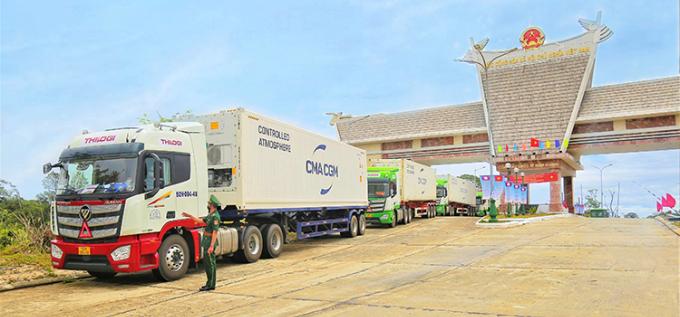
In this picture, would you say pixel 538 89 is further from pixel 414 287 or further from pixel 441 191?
pixel 414 287

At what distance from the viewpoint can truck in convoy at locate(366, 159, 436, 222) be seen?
981 inches

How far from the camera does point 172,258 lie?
10.5 m

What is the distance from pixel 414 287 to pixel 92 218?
6.25 m

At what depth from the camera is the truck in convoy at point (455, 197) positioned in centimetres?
4109

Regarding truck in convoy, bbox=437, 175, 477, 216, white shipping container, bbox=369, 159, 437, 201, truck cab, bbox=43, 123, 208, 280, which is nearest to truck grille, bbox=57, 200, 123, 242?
truck cab, bbox=43, 123, 208, 280

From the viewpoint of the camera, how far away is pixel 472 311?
6941mm

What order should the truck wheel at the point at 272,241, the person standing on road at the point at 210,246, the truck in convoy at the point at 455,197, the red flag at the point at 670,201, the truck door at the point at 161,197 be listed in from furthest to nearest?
the red flag at the point at 670,201 → the truck in convoy at the point at 455,197 → the truck wheel at the point at 272,241 → the truck door at the point at 161,197 → the person standing on road at the point at 210,246

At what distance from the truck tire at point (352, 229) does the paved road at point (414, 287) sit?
5074mm

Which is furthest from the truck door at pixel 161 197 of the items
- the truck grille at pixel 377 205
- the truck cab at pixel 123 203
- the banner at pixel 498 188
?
the banner at pixel 498 188

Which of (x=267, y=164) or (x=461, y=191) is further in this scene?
(x=461, y=191)

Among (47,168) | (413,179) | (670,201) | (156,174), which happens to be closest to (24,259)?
(47,168)

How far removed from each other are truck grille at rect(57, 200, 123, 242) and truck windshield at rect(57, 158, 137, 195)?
0.85 feet

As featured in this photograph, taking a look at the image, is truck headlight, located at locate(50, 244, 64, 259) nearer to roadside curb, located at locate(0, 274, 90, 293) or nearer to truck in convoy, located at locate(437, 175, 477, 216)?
roadside curb, located at locate(0, 274, 90, 293)

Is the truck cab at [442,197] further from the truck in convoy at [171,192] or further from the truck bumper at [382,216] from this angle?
the truck in convoy at [171,192]
